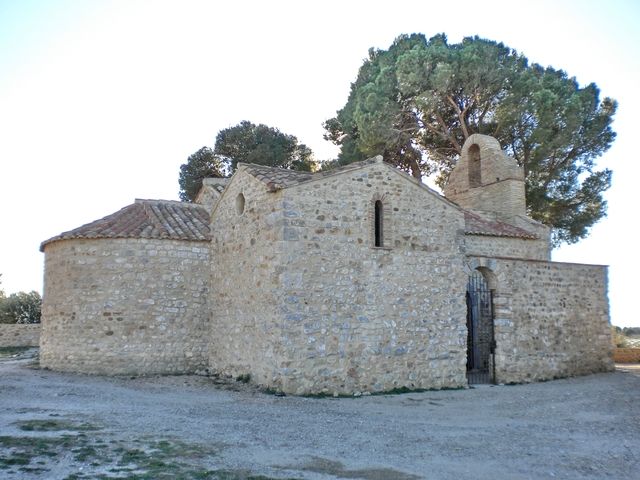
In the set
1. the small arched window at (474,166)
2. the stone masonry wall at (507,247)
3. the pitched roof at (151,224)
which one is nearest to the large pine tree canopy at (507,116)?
the small arched window at (474,166)

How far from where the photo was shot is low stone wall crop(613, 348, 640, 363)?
21.8 meters

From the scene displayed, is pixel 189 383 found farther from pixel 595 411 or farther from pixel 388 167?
pixel 595 411

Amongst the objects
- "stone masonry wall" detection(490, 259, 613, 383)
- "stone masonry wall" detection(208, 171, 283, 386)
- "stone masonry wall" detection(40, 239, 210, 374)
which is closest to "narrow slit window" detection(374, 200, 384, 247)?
"stone masonry wall" detection(208, 171, 283, 386)

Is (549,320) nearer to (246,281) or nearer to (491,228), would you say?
(491,228)

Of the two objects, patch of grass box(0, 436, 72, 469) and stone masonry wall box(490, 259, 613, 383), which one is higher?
stone masonry wall box(490, 259, 613, 383)

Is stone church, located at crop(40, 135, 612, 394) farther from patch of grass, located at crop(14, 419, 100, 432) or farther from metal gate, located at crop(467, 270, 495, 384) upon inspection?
patch of grass, located at crop(14, 419, 100, 432)

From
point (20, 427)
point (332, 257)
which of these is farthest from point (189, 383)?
point (20, 427)

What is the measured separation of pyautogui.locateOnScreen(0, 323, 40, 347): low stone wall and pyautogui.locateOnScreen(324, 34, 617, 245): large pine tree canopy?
1640 centimetres

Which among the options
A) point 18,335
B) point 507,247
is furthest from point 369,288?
point 18,335

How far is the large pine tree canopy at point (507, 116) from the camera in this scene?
24312 mm

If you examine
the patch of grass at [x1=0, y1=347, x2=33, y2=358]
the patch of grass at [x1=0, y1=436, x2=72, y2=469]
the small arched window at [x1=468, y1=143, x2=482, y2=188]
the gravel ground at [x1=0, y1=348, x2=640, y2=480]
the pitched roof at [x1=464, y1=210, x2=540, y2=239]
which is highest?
the small arched window at [x1=468, y1=143, x2=482, y2=188]

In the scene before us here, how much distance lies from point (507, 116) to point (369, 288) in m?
15.5

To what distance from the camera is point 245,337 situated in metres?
12.8

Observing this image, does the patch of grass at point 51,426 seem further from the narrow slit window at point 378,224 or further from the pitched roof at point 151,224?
the narrow slit window at point 378,224
